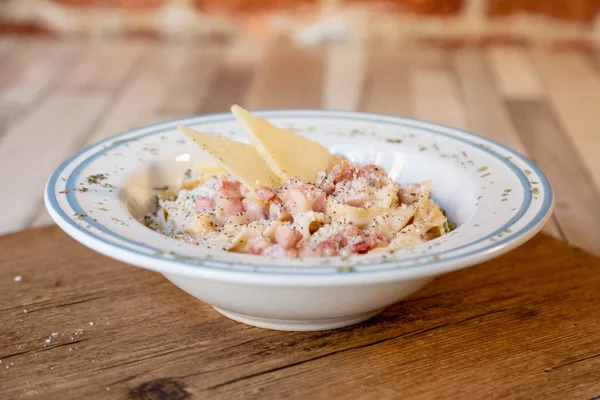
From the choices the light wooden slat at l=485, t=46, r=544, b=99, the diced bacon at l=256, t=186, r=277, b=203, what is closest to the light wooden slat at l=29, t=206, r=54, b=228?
the diced bacon at l=256, t=186, r=277, b=203

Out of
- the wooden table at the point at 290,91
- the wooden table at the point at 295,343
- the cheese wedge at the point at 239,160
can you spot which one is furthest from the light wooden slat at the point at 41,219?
the cheese wedge at the point at 239,160

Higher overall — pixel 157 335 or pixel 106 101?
pixel 157 335

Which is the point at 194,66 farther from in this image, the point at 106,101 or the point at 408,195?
the point at 408,195

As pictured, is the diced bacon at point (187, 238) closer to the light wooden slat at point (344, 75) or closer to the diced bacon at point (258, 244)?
the diced bacon at point (258, 244)

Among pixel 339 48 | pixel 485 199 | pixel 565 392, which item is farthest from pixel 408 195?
pixel 339 48

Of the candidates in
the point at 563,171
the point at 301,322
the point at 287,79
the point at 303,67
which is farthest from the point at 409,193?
the point at 303,67

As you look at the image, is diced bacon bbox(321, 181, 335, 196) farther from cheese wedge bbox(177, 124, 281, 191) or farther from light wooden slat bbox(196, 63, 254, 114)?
light wooden slat bbox(196, 63, 254, 114)
